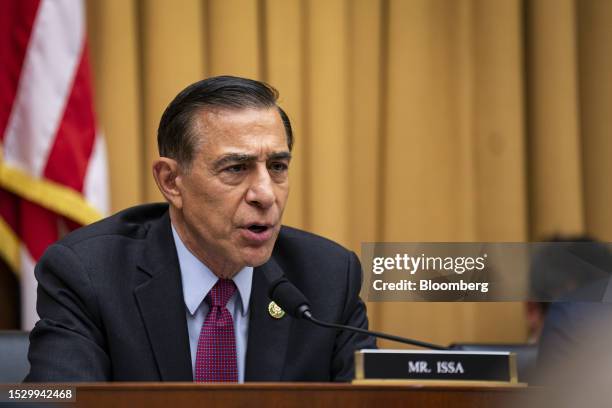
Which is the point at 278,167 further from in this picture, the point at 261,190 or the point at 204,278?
the point at 204,278

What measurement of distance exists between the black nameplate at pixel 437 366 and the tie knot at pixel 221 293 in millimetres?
868

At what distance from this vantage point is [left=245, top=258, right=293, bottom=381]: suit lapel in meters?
2.16

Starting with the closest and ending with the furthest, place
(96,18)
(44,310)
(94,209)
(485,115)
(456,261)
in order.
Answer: (456,261)
(44,310)
(94,209)
(96,18)
(485,115)

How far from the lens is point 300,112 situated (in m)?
3.79

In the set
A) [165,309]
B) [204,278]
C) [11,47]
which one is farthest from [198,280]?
Answer: [11,47]

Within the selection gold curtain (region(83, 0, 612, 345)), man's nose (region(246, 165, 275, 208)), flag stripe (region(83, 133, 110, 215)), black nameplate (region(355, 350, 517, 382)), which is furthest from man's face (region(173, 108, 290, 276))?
gold curtain (region(83, 0, 612, 345))

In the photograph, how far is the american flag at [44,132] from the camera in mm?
3289

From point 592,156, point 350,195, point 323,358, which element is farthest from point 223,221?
point 592,156

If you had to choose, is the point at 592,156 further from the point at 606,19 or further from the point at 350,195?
the point at 350,195

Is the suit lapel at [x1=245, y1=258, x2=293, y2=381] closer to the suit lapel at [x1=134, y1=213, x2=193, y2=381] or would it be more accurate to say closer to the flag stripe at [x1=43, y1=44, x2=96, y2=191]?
the suit lapel at [x1=134, y1=213, x2=193, y2=381]

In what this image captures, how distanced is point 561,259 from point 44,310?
1.20m

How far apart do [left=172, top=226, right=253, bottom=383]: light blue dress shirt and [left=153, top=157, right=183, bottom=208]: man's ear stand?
0.13 meters

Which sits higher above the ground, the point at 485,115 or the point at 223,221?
the point at 485,115

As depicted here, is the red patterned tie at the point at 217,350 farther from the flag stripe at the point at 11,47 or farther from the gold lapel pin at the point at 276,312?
the flag stripe at the point at 11,47
